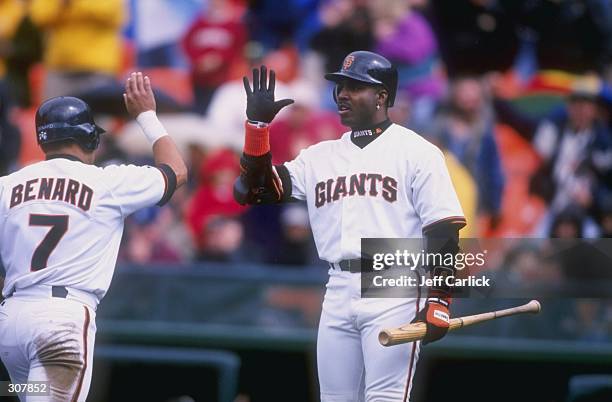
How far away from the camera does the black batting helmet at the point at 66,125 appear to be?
19.1 feet

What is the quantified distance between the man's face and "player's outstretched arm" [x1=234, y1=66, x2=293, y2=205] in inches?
10.8

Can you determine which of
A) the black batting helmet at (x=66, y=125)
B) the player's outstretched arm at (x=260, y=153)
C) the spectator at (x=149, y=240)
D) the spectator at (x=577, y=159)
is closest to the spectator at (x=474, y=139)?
the spectator at (x=577, y=159)

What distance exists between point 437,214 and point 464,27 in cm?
423

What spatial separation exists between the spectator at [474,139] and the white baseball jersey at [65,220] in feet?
10.5

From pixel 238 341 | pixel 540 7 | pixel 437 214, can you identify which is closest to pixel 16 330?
pixel 437 214

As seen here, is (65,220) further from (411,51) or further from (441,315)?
(411,51)

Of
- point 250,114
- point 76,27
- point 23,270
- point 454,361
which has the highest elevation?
point 76,27

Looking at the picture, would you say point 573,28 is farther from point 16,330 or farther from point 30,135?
point 16,330

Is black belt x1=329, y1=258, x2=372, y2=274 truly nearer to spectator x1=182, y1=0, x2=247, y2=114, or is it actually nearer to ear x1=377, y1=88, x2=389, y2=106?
ear x1=377, y1=88, x2=389, y2=106

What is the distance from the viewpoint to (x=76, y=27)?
9.45m

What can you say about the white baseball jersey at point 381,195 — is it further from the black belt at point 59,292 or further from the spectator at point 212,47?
the spectator at point 212,47

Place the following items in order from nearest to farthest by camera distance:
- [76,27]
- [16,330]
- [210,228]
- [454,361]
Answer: [16,330] < [454,361] < [210,228] < [76,27]

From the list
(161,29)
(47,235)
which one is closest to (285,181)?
(47,235)

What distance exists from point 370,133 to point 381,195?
320 mm
